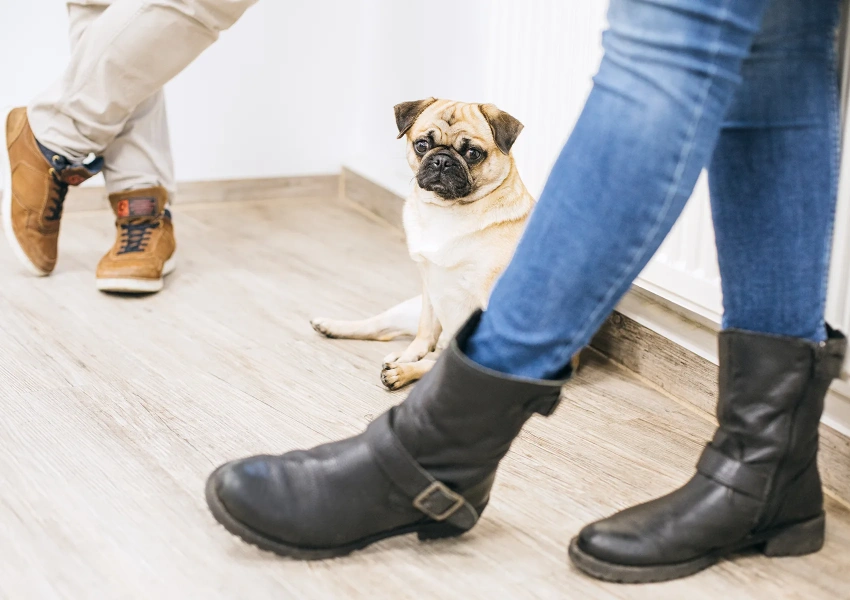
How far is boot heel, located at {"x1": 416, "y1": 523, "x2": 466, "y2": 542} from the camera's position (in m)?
0.96

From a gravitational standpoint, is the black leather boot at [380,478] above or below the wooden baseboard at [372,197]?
above

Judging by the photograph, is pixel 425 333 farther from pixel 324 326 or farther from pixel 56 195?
pixel 56 195

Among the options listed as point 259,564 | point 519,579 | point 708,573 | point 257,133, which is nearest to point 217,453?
point 259,564

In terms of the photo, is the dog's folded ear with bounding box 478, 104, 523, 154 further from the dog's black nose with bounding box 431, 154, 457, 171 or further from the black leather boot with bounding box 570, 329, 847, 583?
the black leather boot with bounding box 570, 329, 847, 583

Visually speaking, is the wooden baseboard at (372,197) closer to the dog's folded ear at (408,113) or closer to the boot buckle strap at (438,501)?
the dog's folded ear at (408,113)

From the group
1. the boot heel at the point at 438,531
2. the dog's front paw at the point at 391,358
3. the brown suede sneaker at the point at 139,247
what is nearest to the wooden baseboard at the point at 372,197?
the brown suede sneaker at the point at 139,247

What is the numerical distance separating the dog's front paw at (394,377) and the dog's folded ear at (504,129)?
0.38 m

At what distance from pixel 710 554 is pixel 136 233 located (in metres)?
1.32

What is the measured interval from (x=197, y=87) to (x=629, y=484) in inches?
67.9

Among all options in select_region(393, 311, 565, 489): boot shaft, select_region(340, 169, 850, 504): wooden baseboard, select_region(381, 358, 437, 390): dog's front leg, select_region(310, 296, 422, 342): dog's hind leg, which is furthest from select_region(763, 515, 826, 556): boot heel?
select_region(310, 296, 422, 342): dog's hind leg

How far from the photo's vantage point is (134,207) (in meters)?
1.91

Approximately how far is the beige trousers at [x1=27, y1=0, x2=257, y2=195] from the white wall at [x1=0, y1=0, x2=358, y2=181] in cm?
63

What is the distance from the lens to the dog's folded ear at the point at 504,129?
1485 mm

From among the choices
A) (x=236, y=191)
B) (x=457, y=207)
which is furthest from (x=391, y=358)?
(x=236, y=191)
